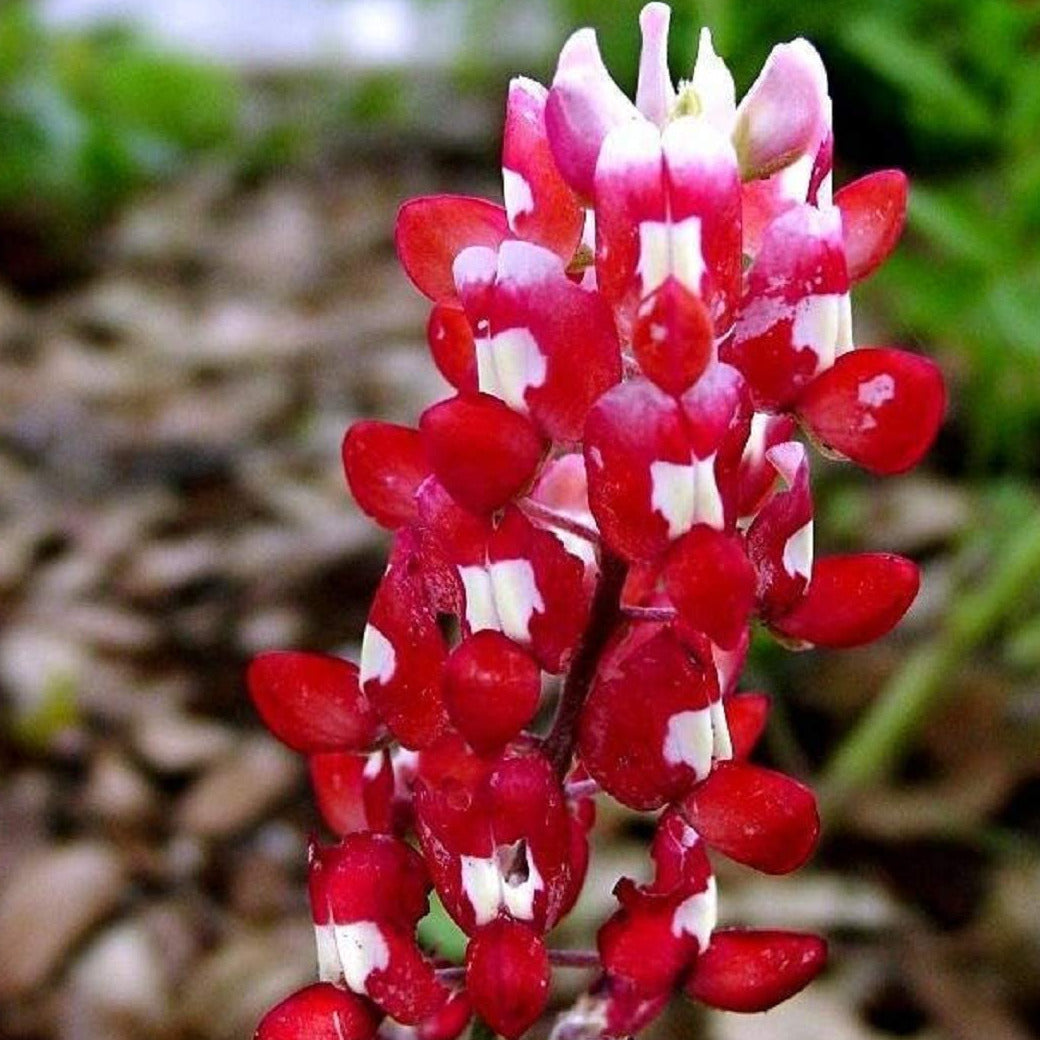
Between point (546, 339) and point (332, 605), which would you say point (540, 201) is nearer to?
point (546, 339)

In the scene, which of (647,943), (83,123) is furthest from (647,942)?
(83,123)

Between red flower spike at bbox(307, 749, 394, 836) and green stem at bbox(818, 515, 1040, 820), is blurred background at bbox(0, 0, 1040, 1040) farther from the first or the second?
red flower spike at bbox(307, 749, 394, 836)

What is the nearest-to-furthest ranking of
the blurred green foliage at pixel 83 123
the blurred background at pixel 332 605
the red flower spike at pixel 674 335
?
1. the red flower spike at pixel 674 335
2. the blurred background at pixel 332 605
3. the blurred green foliage at pixel 83 123

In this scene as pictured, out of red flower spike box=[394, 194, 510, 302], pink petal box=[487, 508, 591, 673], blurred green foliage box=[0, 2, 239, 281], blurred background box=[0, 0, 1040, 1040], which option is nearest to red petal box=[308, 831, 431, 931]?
pink petal box=[487, 508, 591, 673]

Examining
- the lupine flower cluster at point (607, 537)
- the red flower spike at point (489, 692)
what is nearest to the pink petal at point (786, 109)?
the lupine flower cluster at point (607, 537)

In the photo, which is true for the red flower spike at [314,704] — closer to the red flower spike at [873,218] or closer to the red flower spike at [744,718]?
the red flower spike at [744,718]

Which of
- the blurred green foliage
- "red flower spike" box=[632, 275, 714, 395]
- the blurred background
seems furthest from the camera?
the blurred green foliage

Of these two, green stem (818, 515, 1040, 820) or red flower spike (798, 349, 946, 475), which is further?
green stem (818, 515, 1040, 820)
